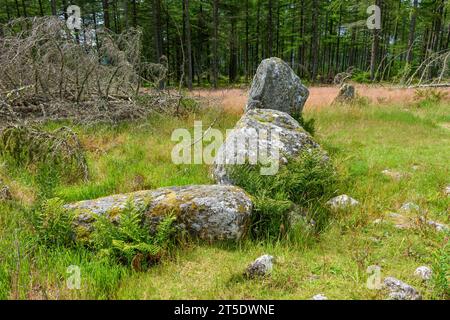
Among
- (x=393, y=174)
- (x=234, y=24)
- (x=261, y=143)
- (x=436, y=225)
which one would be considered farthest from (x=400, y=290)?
(x=234, y=24)

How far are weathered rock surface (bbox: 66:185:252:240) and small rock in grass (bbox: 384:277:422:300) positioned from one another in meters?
1.52

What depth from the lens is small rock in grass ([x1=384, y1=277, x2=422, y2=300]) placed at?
103 inches

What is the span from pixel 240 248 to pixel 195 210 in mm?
623

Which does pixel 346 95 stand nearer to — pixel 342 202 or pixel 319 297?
pixel 342 202

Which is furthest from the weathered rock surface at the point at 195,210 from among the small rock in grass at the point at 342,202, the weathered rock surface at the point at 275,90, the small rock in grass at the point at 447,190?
the weathered rock surface at the point at 275,90

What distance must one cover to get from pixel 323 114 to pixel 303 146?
5.56 meters

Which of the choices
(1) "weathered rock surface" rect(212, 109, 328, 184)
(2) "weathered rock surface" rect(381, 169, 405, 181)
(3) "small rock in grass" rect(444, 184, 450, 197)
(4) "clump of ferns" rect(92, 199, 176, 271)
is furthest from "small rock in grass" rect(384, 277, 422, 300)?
(2) "weathered rock surface" rect(381, 169, 405, 181)

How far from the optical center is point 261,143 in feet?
17.9

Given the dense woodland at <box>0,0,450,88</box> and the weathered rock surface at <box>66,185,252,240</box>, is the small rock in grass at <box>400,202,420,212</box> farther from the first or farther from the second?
the dense woodland at <box>0,0,450,88</box>

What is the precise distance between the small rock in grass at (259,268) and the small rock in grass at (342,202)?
193 cm

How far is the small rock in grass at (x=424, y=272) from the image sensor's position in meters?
2.93

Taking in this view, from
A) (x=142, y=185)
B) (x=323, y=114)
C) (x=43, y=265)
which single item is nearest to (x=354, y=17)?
(x=323, y=114)

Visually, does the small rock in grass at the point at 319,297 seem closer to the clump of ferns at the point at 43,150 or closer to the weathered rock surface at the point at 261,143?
the weathered rock surface at the point at 261,143
